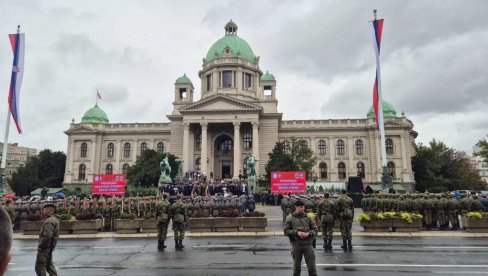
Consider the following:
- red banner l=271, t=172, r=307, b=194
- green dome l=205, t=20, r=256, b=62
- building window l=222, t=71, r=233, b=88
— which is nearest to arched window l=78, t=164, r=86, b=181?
building window l=222, t=71, r=233, b=88

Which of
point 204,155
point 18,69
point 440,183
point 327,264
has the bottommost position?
Answer: point 327,264

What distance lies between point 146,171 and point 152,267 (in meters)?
48.3

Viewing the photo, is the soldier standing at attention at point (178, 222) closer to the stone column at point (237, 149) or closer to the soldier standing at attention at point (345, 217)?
the soldier standing at attention at point (345, 217)

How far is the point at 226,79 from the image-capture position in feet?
226

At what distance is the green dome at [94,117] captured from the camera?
2773 inches

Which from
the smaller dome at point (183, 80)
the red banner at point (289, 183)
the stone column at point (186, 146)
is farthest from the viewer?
the smaller dome at point (183, 80)

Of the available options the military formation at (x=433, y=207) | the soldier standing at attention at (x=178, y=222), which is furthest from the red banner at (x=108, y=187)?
the military formation at (x=433, y=207)

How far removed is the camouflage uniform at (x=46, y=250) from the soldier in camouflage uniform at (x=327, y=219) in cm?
822

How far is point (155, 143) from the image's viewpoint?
2709 inches

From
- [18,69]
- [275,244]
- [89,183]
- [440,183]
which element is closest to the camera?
[275,244]

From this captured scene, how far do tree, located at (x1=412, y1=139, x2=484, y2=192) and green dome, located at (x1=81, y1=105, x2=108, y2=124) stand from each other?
5902 cm

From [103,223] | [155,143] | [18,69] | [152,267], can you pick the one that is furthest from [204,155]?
[152,267]

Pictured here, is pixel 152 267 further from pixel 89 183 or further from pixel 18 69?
pixel 89 183

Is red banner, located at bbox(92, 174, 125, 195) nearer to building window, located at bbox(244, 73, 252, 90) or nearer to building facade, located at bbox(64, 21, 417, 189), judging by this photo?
building facade, located at bbox(64, 21, 417, 189)
